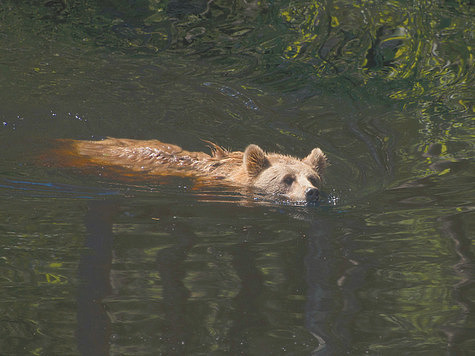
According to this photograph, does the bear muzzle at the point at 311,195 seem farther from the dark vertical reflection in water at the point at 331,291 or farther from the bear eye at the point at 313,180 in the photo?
the dark vertical reflection in water at the point at 331,291

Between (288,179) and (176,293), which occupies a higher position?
(176,293)

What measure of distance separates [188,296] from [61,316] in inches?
42.5

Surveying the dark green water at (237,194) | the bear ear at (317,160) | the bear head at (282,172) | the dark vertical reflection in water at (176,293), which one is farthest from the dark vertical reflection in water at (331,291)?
the bear ear at (317,160)

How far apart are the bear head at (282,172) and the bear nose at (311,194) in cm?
27

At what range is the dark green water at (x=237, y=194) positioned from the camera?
17.2ft

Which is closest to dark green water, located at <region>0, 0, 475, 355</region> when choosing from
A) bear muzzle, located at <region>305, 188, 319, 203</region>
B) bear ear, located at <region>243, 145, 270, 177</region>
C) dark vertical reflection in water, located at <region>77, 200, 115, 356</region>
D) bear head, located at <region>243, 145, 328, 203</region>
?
dark vertical reflection in water, located at <region>77, 200, 115, 356</region>

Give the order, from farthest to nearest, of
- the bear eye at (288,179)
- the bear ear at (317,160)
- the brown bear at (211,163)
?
the bear ear at (317,160) → the brown bear at (211,163) → the bear eye at (288,179)

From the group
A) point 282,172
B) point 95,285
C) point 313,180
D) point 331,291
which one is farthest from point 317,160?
point 95,285

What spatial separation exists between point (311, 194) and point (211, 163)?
7.12 ft

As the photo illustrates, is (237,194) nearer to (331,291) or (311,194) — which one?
(311,194)

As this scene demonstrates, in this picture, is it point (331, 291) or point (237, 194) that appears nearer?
point (331, 291)

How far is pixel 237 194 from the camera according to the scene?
31.3ft

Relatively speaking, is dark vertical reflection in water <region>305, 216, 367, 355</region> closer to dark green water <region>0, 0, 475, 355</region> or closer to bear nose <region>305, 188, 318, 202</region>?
dark green water <region>0, 0, 475, 355</region>

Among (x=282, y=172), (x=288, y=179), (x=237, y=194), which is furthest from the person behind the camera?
(x=282, y=172)
